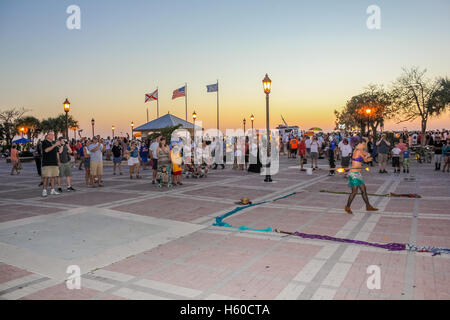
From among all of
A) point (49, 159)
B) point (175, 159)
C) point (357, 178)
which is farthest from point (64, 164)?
point (357, 178)

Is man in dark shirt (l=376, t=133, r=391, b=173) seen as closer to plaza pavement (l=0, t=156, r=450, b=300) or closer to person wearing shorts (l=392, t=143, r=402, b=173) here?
person wearing shorts (l=392, t=143, r=402, b=173)

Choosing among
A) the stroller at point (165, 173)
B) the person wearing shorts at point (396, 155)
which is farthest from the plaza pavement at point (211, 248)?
the person wearing shorts at point (396, 155)

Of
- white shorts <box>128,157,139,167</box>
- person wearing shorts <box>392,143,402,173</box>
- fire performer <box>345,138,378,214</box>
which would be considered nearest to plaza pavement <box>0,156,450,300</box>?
fire performer <box>345,138,378,214</box>

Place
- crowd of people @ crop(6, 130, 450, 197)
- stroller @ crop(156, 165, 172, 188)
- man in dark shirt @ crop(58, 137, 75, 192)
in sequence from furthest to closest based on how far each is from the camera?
stroller @ crop(156, 165, 172, 188) < man in dark shirt @ crop(58, 137, 75, 192) < crowd of people @ crop(6, 130, 450, 197)

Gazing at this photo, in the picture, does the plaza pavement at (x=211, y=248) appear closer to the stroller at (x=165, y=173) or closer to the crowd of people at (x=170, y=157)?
the crowd of people at (x=170, y=157)

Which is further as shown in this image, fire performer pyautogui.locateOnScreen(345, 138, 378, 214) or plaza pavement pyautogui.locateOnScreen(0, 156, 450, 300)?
fire performer pyautogui.locateOnScreen(345, 138, 378, 214)

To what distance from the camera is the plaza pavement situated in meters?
4.27

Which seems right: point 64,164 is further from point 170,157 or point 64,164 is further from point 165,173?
point 170,157

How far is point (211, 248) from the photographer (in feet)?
19.3

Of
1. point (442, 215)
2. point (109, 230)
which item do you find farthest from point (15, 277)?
point (442, 215)

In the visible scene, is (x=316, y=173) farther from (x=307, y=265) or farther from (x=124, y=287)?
(x=124, y=287)

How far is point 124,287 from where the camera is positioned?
4367mm
